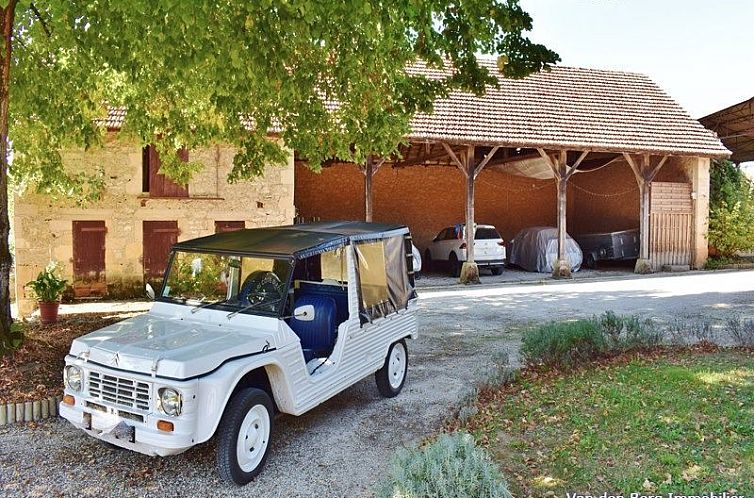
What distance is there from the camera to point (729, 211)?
60.1ft

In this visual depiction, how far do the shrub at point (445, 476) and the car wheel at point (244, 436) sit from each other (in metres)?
1.20

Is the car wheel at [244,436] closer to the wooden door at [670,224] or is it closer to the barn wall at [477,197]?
the barn wall at [477,197]

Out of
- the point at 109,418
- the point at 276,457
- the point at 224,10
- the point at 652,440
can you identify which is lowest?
the point at 276,457

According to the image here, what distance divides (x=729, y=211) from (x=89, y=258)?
19.7m

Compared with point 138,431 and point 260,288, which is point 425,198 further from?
point 138,431

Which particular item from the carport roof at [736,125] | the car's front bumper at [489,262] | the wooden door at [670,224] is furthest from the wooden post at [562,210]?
the carport roof at [736,125]

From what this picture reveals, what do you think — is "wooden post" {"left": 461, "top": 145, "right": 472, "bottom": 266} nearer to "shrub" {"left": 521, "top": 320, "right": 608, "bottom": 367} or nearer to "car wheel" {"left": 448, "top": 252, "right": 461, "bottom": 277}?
"car wheel" {"left": 448, "top": 252, "right": 461, "bottom": 277}

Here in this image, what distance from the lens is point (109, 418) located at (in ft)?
11.9

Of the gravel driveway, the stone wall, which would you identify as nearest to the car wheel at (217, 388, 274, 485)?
the gravel driveway

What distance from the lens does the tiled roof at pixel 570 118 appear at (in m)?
15.3

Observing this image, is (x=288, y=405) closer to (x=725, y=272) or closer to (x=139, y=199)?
(x=139, y=199)

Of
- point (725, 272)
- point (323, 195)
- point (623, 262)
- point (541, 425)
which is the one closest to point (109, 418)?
point (541, 425)

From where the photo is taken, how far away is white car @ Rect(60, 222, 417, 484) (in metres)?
3.47

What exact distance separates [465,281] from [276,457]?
11.4 metres
